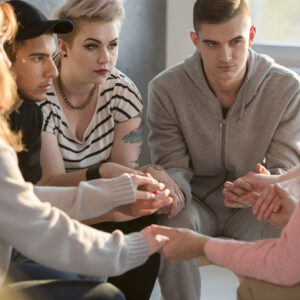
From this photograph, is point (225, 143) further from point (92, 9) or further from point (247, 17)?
point (92, 9)

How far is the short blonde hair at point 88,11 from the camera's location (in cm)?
202

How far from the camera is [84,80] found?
2080 mm

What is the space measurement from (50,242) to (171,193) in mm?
Result: 739

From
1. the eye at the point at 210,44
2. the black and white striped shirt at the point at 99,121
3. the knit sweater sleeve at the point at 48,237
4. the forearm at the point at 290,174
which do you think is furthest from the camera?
the eye at the point at 210,44

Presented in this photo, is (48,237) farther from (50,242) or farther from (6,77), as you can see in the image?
(6,77)

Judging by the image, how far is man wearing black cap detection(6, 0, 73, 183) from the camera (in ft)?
5.60

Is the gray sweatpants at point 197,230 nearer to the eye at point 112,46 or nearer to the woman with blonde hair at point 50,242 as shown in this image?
the woman with blonde hair at point 50,242

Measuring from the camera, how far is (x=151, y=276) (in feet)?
6.30

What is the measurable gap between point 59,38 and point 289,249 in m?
1.17

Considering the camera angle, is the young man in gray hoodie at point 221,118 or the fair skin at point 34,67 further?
the young man in gray hoodie at point 221,118

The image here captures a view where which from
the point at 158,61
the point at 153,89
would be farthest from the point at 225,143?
the point at 158,61

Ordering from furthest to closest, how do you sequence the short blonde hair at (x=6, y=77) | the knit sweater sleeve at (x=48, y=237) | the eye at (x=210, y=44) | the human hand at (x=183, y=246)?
the eye at (x=210, y=44), the human hand at (x=183, y=246), the short blonde hair at (x=6, y=77), the knit sweater sleeve at (x=48, y=237)

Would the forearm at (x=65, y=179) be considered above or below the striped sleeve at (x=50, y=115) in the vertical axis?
below

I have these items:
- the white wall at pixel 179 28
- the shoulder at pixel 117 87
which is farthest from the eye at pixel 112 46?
the white wall at pixel 179 28
